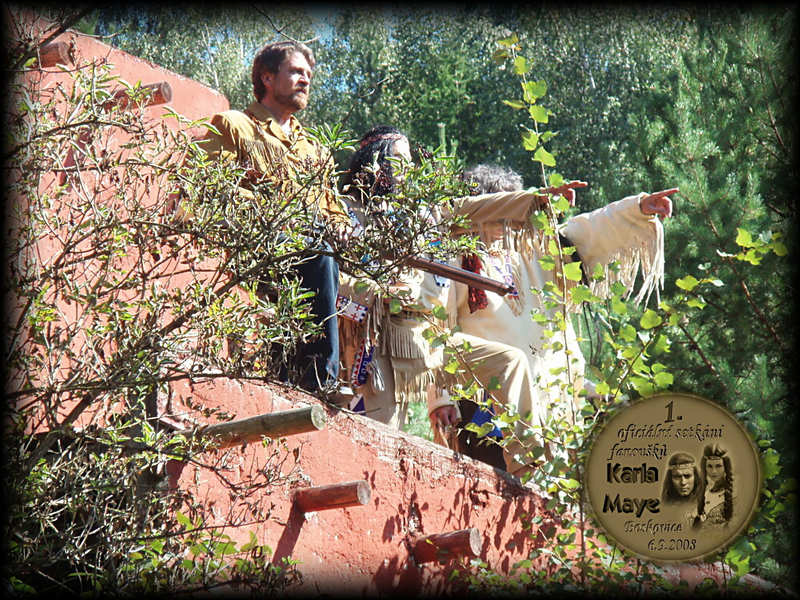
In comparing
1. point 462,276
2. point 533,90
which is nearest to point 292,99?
point 462,276

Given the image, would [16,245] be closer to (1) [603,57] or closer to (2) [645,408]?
(2) [645,408]

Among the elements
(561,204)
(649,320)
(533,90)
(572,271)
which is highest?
(533,90)

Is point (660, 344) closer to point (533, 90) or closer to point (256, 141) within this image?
point (533, 90)

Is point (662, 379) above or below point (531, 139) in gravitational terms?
below

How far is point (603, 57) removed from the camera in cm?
1448

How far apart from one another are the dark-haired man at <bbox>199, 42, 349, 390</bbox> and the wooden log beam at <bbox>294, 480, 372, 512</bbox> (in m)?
0.33

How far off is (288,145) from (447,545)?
1.69 meters

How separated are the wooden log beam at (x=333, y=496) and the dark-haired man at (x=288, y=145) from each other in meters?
0.33

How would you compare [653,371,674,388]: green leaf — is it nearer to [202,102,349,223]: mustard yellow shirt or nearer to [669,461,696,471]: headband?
[669,461,696,471]: headband

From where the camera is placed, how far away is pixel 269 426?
300cm

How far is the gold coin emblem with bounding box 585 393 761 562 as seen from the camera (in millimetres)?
3414

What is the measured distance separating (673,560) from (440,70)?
34.8 ft

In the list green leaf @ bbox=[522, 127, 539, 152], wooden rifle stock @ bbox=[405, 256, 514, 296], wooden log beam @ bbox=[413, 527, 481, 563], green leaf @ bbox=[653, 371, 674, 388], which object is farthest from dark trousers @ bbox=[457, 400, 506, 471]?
green leaf @ bbox=[522, 127, 539, 152]

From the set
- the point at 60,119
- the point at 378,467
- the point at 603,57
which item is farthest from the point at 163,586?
the point at 603,57
